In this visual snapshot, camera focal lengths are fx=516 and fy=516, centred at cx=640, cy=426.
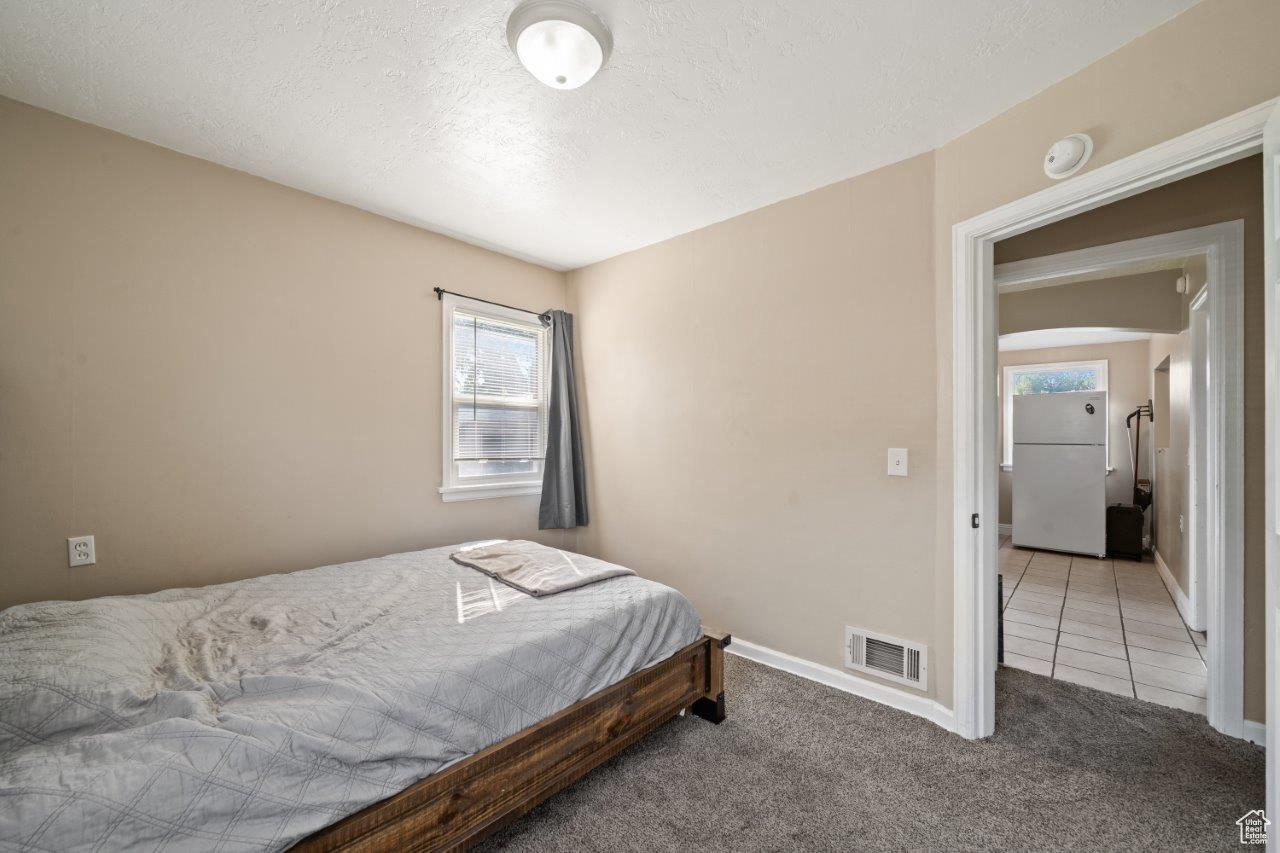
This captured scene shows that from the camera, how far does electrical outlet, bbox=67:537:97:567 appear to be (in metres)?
2.02

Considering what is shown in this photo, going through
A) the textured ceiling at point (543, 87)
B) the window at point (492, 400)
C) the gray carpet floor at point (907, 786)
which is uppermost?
the textured ceiling at point (543, 87)

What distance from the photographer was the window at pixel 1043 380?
6.42 metres

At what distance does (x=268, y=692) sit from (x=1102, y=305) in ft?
18.1

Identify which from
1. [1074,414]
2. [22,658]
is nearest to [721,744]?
[22,658]

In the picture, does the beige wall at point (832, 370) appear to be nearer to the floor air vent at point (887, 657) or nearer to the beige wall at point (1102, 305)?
the floor air vent at point (887, 657)

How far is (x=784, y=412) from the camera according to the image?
2744mm

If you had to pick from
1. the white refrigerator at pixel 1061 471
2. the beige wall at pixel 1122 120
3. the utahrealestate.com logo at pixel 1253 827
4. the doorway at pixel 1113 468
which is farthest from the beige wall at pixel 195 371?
the white refrigerator at pixel 1061 471

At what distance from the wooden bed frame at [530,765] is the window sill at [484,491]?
70.6 inches

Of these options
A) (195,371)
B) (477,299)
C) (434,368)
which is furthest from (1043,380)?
(195,371)

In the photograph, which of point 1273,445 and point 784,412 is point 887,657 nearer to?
point 784,412

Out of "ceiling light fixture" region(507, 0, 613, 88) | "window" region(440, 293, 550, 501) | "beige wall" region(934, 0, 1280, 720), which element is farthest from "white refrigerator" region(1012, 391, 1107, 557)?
"ceiling light fixture" region(507, 0, 613, 88)

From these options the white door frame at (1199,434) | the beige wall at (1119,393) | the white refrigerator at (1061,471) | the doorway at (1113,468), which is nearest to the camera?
Answer: the doorway at (1113,468)

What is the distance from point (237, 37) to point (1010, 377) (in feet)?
26.9

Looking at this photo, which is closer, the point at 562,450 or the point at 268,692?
the point at 268,692
